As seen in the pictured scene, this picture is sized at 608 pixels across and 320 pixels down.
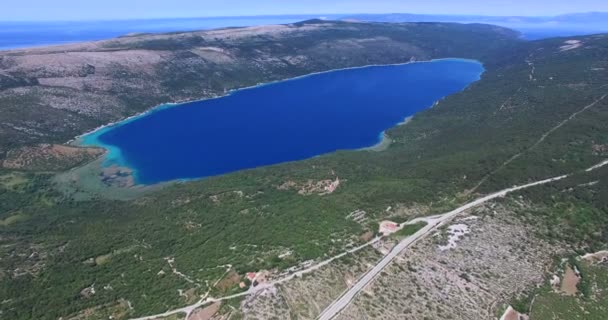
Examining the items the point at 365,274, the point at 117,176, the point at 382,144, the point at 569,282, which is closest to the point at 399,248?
the point at 365,274

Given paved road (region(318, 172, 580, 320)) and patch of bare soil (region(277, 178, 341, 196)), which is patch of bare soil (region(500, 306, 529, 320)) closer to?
paved road (region(318, 172, 580, 320))

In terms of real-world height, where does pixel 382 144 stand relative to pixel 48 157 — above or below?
below

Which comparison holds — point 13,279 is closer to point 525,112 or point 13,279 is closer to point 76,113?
point 76,113

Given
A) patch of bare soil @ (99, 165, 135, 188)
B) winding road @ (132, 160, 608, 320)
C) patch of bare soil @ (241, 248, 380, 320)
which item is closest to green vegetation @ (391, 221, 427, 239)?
winding road @ (132, 160, 608, 320)

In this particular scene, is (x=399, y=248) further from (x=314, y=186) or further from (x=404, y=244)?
(x=314, y=186)

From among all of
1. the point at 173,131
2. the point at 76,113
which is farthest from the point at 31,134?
the point at 173,131

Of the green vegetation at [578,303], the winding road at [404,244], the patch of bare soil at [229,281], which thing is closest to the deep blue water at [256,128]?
the patch of bare soil at [229,281]
